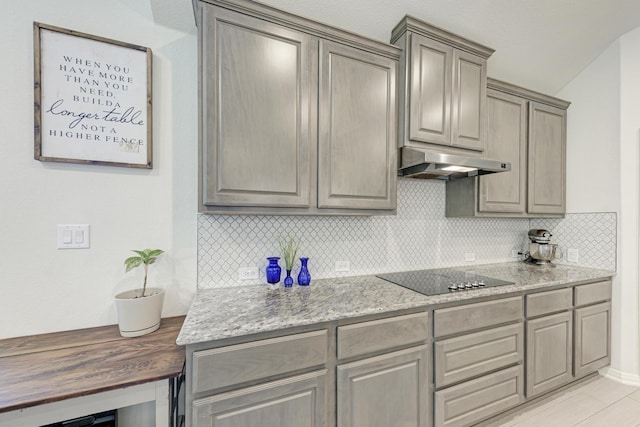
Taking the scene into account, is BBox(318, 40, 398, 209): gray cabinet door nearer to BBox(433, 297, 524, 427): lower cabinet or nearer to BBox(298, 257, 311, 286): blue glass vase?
BBox(298, 257, 311, 286): blue glass vase

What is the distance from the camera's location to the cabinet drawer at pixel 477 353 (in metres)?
1.50

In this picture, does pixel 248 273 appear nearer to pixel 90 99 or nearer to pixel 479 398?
pixel 90 99

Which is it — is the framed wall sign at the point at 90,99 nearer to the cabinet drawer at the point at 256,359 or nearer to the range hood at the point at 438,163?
the cabinet drawer at the point at 256,359

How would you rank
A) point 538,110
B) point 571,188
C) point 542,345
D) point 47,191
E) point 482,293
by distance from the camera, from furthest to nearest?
point 571,188, point 538,110, point 542,345, point 482,293, point 47,191

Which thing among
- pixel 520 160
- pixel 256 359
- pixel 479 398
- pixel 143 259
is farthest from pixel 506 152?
pixel 143 259

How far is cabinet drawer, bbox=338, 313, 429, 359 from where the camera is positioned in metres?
1.26

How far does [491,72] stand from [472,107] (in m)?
0.73

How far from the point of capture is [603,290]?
→ 2.21 meters

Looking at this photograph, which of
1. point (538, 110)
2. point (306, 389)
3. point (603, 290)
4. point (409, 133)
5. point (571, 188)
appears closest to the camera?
point (306, 389)

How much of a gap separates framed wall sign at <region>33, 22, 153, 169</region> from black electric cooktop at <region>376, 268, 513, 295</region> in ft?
5.82

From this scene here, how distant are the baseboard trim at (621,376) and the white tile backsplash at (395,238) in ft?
2.87

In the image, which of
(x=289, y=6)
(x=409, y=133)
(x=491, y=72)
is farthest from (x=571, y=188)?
(x=289, y=6)

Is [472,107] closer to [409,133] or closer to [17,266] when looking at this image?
[409,133]

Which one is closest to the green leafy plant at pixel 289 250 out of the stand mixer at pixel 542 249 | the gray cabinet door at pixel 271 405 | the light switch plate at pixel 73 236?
the gray cabinet door at pixel 271 405
